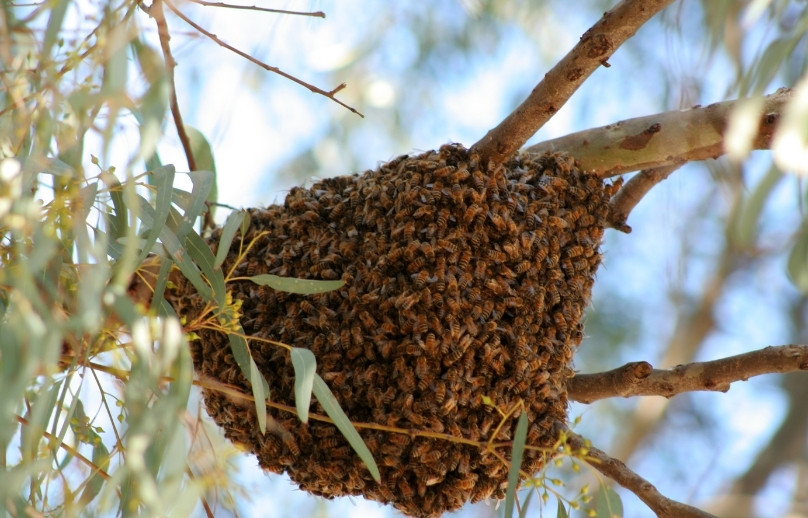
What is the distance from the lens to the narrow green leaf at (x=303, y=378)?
→ 1.25 m

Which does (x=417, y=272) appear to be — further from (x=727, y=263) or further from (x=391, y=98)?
(x=727, y=263)

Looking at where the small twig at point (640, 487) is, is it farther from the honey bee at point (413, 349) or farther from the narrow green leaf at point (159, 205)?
the narrow green leaf at point (159, 205)

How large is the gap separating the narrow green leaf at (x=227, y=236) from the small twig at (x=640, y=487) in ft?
2.09

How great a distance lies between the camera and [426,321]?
1.53 m

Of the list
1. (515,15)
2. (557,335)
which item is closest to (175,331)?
(557,335)

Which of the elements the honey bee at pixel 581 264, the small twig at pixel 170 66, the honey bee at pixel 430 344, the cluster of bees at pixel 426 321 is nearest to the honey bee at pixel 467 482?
the cluster of bees at pixel 426 321

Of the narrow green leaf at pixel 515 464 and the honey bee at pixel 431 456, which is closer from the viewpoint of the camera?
the narrow green leaf at pixel 515 464

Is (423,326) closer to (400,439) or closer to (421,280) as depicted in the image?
(421,280)

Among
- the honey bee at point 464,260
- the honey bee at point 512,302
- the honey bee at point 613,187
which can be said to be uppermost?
the honey bee at point 613,187

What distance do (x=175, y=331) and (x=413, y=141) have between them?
3638 mm

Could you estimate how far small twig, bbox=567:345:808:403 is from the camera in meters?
1.65

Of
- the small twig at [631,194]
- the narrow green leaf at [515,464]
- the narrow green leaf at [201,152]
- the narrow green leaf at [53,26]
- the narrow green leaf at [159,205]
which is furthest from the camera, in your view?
the narrow green leaf at [201,152]

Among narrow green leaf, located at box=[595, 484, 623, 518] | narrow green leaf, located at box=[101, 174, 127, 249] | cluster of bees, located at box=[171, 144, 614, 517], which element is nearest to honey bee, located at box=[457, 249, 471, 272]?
cluster of bees, located at box=[171, 144, 614, 517]

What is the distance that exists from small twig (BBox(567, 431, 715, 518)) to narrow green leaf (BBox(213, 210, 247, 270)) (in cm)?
64
